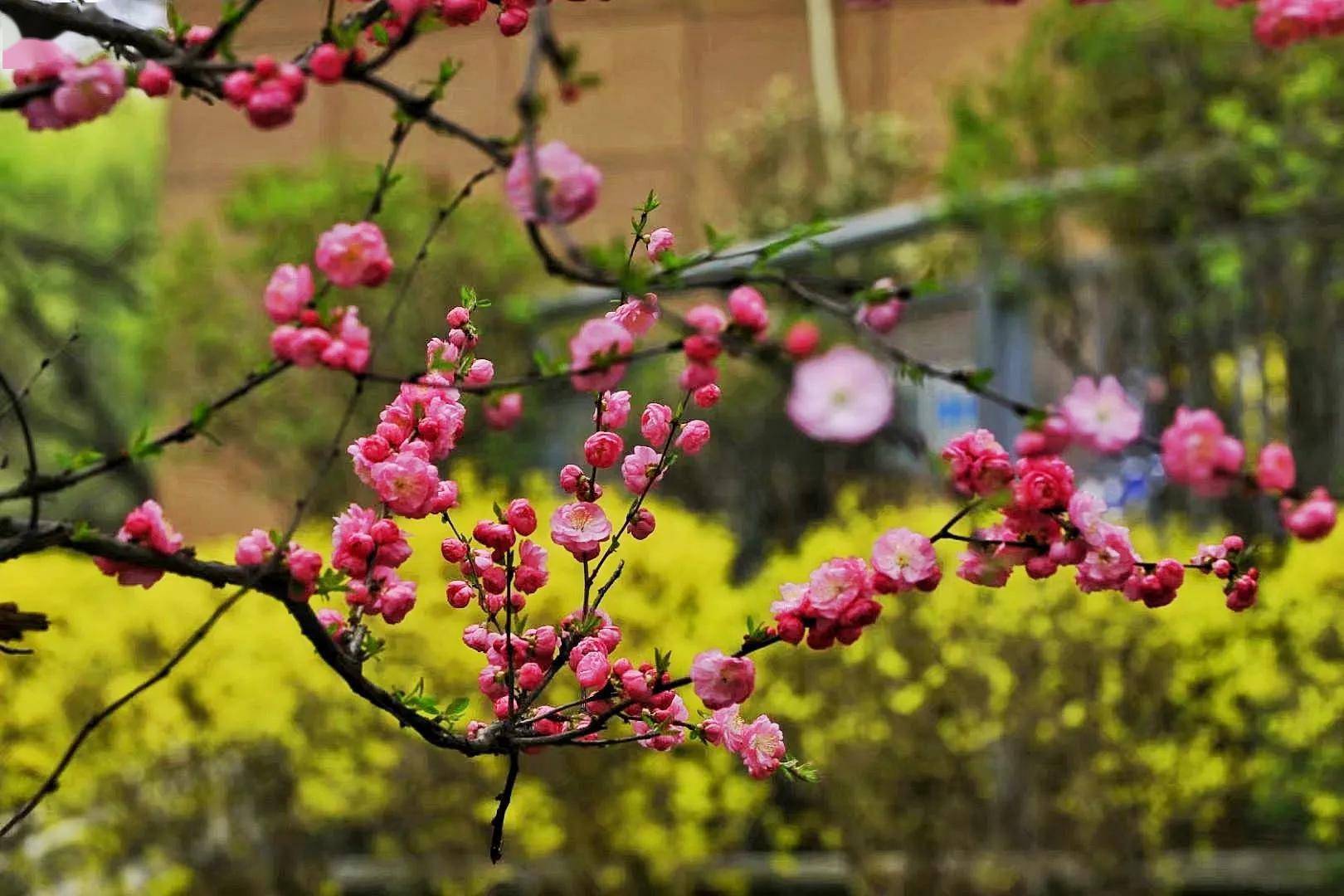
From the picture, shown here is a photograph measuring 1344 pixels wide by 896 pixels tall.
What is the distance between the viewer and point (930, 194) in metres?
11.1

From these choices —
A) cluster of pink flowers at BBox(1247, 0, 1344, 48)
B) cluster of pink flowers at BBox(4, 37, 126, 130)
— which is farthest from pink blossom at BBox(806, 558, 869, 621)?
cluster of pink flowers at BBox(1247, 0, 1344, 48)

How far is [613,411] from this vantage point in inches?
77.2

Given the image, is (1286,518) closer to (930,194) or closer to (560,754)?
(560,754)

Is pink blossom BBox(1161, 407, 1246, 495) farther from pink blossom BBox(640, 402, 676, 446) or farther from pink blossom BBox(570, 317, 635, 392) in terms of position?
pink blossom BBox(640, 402, 676, 446)

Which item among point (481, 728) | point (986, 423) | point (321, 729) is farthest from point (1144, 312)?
point (481, 728)

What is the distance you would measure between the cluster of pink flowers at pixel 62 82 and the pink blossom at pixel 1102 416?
801 mm

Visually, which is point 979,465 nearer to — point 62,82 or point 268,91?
point 268,91

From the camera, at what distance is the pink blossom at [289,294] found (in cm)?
138

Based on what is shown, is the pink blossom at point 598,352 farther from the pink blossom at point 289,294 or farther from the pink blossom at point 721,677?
the pink blossom at point 721,677

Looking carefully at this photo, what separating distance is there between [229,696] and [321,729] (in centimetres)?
31

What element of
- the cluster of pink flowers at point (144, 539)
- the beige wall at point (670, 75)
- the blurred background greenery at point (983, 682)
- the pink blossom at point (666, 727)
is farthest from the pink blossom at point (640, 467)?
the beige wall at point (670, 75)

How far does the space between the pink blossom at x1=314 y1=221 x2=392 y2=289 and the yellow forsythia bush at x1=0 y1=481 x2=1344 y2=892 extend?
12.1 feet

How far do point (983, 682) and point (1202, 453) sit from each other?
4.05m

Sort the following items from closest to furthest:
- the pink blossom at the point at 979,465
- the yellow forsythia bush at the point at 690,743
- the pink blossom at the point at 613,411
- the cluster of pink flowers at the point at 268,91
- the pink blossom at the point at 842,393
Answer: the pink blossom at the point at 842,393, the cluster of pink flowers at the point at 268,91, the pink blossom at the point at 979,465, the pink blossom at the point at 613,411, the yellow forsythia bush at the point at 690,743
